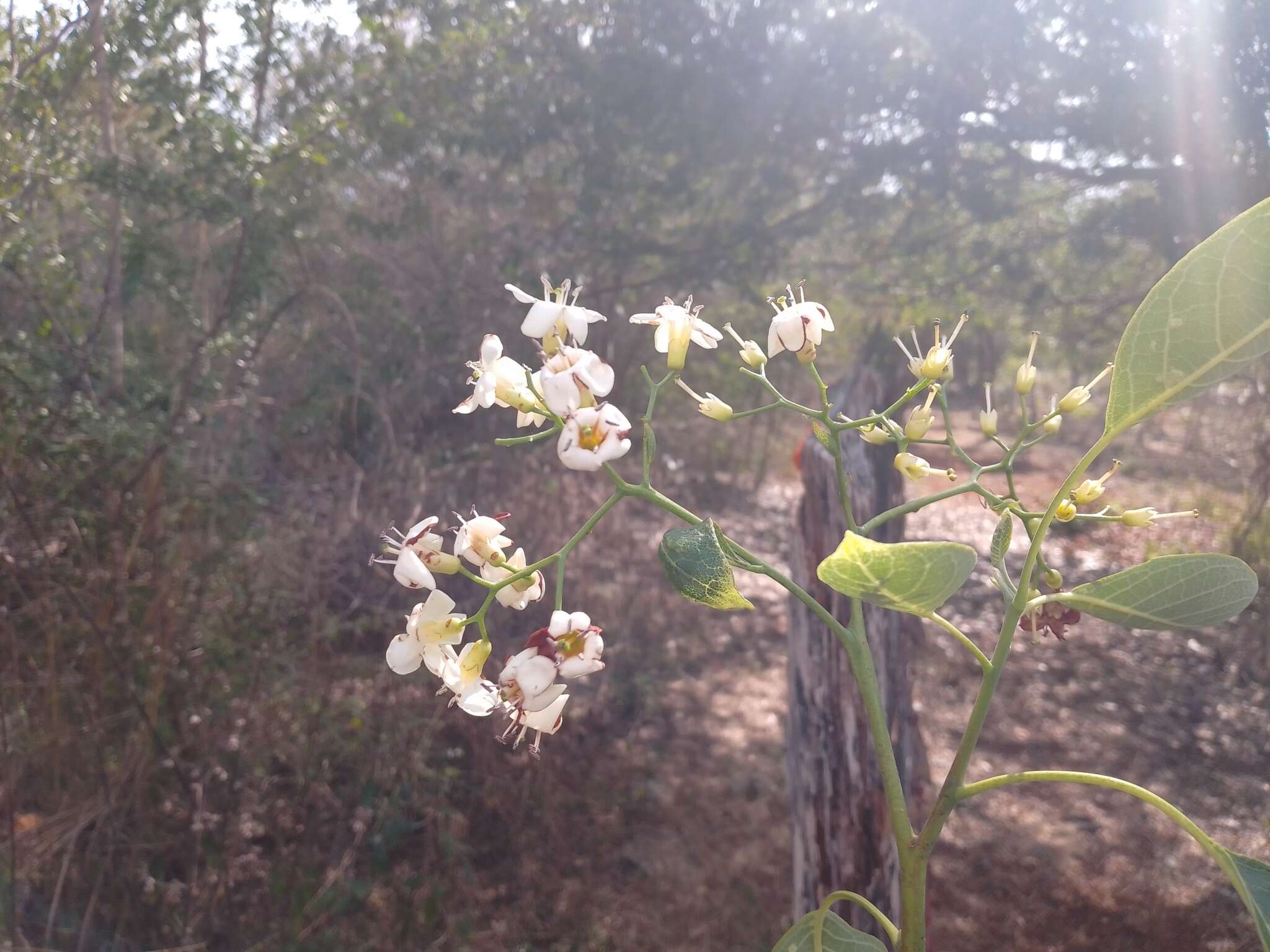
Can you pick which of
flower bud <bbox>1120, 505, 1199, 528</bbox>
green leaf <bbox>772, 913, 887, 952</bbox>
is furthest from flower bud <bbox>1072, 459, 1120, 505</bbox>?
green leaf <bbox>772, 913, 887, 952</bbox>

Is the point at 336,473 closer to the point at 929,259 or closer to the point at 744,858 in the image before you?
the point at 744,858

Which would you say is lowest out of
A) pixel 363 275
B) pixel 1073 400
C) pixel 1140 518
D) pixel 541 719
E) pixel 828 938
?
pixel 828 938

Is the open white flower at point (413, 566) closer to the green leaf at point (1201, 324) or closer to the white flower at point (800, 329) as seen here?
the white flower at point (800, 329)

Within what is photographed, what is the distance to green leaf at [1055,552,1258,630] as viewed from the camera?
56cm

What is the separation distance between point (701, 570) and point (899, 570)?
13 centimetres

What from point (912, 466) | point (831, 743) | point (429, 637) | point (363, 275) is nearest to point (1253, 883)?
point (912, 466)

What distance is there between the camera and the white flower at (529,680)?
59 cm

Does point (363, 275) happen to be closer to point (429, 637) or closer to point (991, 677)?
point (429, 637)

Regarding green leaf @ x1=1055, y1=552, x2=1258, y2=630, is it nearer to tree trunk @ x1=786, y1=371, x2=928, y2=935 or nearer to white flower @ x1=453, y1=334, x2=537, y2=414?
white flower @ x1=453, y1=334, x2=537, y2=414

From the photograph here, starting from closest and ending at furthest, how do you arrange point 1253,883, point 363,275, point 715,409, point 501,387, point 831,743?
point 1253,883 → point 501,387 → point 715,409 → point 831,743 → point 363,275

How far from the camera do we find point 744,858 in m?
3.16

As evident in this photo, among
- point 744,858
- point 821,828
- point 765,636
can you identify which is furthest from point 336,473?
point 765,636

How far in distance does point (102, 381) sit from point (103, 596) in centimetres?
66

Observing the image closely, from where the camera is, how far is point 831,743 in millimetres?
1953
